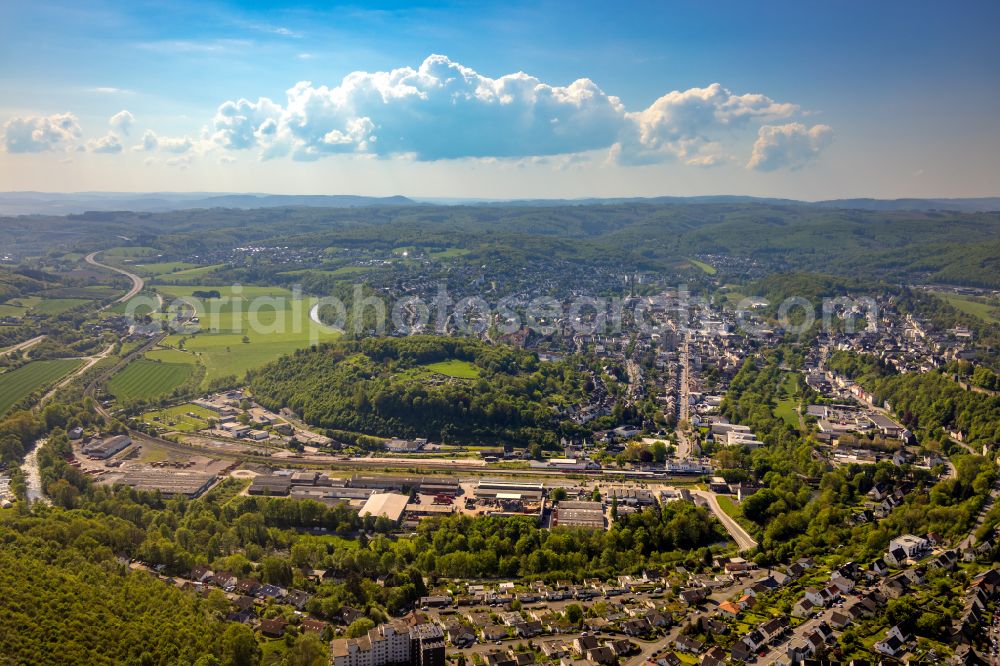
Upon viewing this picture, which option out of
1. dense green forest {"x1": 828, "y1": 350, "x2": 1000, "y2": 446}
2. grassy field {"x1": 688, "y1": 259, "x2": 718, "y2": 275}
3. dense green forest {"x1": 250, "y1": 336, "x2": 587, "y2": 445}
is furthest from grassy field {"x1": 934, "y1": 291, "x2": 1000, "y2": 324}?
dense green forest {"x1": 250, "y1": 336, "x2": 587, "y2": 445}

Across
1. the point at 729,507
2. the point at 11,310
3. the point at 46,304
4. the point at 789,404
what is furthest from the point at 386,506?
the point at 46,304

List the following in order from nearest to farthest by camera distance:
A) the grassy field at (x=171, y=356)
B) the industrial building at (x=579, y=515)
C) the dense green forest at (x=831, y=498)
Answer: the dense green forest at (x=831, y=498) < the industrial building at (x=579, y=515) < the grassy field at (x=171, y=356)

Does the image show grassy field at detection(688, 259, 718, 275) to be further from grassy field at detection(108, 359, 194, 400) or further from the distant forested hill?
grassy field at detection(108, 359, 194, 400)

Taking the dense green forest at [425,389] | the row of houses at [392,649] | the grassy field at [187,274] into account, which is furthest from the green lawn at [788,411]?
the grassy field at [187,274]

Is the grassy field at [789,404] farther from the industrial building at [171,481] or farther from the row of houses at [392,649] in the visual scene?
the industrial building at [171,481]

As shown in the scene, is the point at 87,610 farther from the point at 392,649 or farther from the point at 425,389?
the point at 425,389

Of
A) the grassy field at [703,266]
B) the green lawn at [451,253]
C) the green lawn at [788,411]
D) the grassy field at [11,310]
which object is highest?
the green lawn at [451,253]
